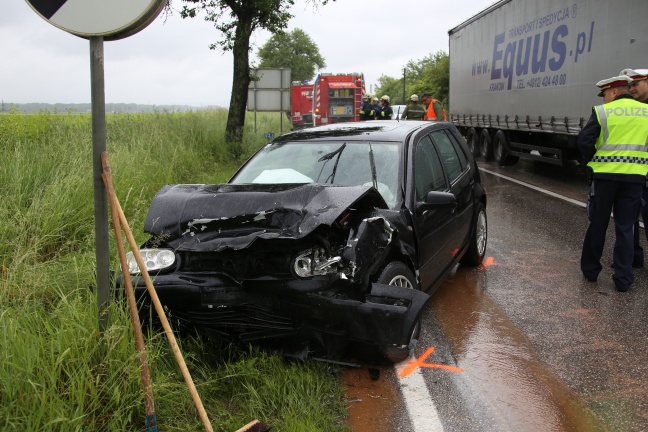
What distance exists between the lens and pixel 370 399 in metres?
3.54

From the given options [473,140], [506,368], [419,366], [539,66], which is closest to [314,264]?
[419,366]

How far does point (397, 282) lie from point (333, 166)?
1.20m

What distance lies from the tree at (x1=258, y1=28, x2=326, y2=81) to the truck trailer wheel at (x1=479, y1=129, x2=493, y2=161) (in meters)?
85.3

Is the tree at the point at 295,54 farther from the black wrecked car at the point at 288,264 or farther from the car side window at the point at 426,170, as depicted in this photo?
the black wrecked car at the point at 288,264

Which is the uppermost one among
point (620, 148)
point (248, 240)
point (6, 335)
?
point (620, 148)

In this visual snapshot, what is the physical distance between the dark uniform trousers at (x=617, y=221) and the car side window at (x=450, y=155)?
130 cm

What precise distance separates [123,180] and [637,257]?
6048 millimetres

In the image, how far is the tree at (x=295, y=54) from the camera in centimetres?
10244

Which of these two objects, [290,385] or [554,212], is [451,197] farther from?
[554,212]

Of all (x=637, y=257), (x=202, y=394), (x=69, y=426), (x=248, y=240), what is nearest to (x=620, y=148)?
(x=637, y=257)

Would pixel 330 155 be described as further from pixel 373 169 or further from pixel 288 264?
pixel 288 264

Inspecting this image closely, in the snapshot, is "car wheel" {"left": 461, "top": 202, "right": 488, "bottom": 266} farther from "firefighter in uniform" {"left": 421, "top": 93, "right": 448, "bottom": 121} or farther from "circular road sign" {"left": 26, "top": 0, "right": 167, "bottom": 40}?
"firefighter in uniform" {"left": 421, "top": 93, "right": 448, "bottom": 121}

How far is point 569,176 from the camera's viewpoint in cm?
1388

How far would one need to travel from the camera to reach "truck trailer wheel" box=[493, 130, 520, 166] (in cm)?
1602
